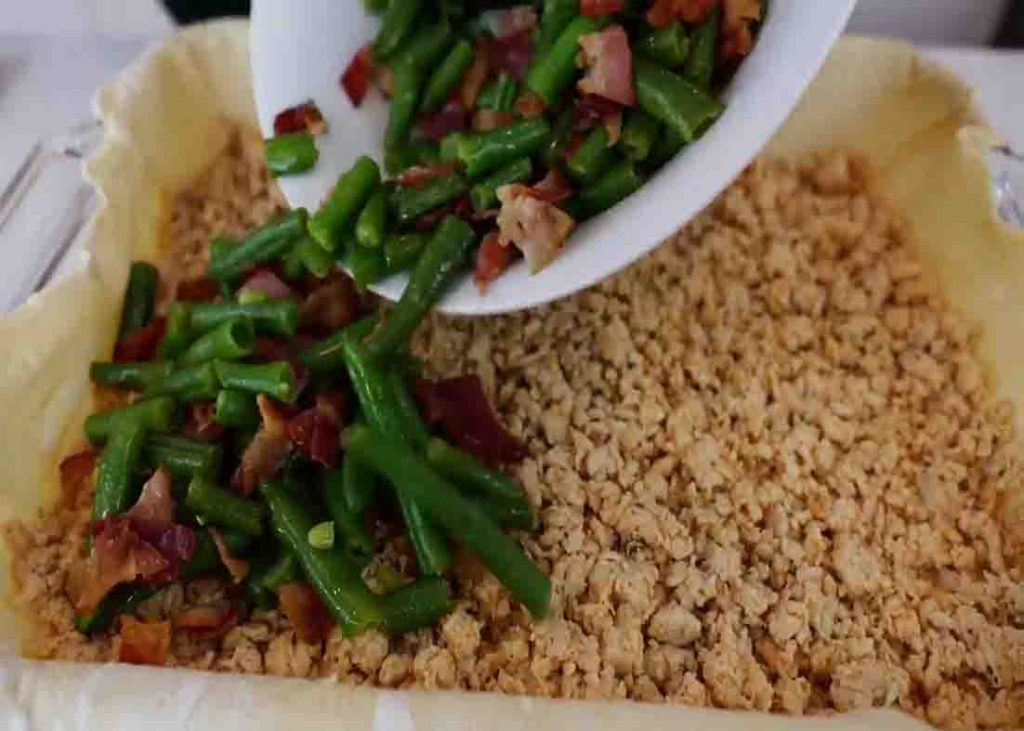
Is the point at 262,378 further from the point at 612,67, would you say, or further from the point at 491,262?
the point at 612,67

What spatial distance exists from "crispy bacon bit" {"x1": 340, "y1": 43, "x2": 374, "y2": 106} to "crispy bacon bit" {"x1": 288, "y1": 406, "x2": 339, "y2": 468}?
39 cm

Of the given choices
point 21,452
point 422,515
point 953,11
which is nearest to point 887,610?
point 422,515

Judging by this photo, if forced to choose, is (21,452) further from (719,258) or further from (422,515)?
(719,258)

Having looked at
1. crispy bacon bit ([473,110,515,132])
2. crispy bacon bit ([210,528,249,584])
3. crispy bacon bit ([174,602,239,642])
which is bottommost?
crispy bacon bit ([174,602,239,642])

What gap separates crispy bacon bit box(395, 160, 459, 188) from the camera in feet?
4.12

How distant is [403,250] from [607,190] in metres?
0.22

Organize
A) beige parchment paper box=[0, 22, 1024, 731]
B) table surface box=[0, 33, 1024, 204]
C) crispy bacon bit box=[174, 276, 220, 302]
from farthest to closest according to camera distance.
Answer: table surface box=[0, 33, 1024, 204]
crispy bacon bit box=[174, 276, 220, 302]
beige parchment paper box=[0, 22, 1024, 731]

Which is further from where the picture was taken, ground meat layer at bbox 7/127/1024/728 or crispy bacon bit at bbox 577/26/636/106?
crispy bacon bit at bbox 577/26/636/106

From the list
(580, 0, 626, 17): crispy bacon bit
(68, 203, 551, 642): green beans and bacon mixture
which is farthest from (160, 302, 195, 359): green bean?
(580, 0, 626, 17): crispy bacon bit

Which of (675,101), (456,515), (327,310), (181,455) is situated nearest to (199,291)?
(327,310)

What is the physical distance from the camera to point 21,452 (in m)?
Answer: 1.22

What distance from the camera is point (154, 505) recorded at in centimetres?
115

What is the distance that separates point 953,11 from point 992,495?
3.11 ft

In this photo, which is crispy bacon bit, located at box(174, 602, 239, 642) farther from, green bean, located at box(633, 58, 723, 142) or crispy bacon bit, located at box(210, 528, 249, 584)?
green bean, located at box(633, 58, 723, 142)
